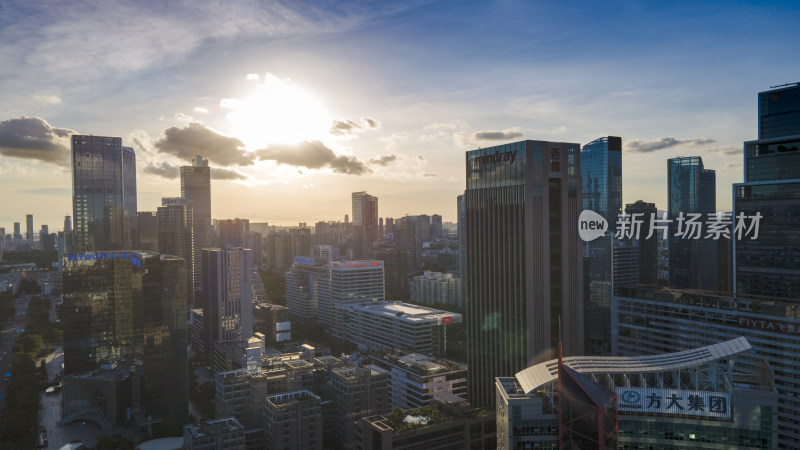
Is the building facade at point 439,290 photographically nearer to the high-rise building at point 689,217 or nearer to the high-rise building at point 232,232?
the high-rise building at point 689,217

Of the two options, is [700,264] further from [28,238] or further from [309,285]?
[28,238]

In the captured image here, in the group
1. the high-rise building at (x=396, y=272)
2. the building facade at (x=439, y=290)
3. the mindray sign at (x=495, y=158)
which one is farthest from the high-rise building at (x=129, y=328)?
the high-rise building at (x=396, y=272)

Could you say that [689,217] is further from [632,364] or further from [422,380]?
[632,364]

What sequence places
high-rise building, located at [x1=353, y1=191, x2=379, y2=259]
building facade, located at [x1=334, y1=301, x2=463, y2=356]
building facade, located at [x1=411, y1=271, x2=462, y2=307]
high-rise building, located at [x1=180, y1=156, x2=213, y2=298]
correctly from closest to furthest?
building facade, located at [x1=334, y1=301, x2=463, y2=356] → building facade, located at [x1=411, y1=271, x2=462, y2=307] → high-rise building, located at [x1=353, y1=191, x2=379, y2=259] → high-rise building, located at [x1=180, y1=156, x2=213, y2=298]

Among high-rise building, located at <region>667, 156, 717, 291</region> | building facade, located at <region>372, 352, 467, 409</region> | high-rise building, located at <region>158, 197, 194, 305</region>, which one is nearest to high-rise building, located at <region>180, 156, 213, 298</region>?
high-rise building, located at <region>158, 197, 194, 305</region>

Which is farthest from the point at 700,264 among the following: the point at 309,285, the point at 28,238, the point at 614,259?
the point at 28,238

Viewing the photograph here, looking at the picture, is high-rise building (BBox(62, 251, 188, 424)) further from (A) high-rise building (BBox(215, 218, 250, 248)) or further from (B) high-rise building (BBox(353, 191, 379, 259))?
(A) high-rise building (BBox(215, 218, 250, 248))
